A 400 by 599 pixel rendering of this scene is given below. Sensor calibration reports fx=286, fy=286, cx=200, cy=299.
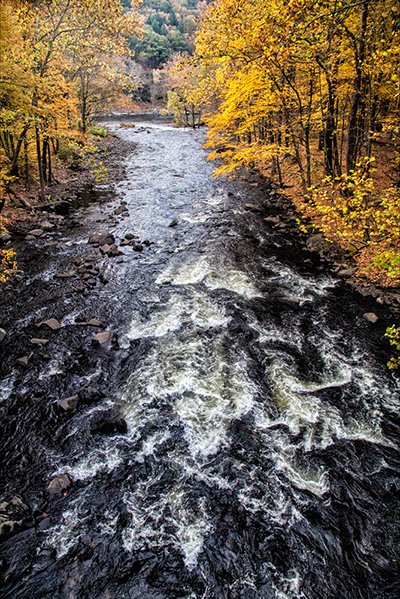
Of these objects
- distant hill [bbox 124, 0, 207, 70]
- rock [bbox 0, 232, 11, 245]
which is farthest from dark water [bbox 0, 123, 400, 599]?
distant hill [bbox 124, 0, 207, 70]

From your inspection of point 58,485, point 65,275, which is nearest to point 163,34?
point 65,275

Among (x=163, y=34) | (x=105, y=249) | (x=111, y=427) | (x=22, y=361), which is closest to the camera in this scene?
(x=111, y=427)

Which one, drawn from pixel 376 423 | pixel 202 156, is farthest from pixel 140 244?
pixel 202 156

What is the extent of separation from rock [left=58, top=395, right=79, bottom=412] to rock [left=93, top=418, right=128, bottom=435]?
80cm

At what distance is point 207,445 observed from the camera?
17.5ft

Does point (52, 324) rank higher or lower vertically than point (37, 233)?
lower

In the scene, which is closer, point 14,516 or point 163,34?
point 14,516

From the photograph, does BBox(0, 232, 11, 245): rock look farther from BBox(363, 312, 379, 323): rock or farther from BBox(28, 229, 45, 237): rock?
BBox(363, 312, 379, 323): rock

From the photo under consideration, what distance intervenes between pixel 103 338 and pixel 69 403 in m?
2.11

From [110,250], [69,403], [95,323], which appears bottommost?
[69,403]

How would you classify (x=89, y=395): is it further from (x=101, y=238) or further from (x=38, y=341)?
(x=101, y=238)

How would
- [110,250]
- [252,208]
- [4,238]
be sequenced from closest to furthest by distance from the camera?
[110,250] → [4,238] → [252,208]

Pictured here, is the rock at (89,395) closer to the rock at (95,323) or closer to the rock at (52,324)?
the rock at (95,323)

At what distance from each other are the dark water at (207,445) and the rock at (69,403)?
0.20 m
